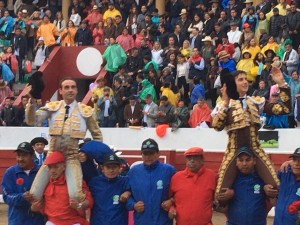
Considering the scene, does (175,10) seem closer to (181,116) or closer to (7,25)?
(7,25)

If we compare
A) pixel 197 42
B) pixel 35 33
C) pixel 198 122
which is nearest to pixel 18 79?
pixel 35 33

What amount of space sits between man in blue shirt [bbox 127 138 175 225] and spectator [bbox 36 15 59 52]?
562 inches

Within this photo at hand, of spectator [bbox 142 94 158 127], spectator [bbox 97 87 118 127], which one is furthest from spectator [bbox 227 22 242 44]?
spectator [bbox 97 87 118 127]

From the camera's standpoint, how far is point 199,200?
10.4 m

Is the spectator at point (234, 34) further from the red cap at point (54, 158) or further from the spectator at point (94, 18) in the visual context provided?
the red cap at point (54, 158)

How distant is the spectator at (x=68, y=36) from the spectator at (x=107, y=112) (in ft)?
15.4

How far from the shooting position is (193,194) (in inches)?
409

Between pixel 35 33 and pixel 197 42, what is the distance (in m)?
4.65

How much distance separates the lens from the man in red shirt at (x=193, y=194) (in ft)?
34.1

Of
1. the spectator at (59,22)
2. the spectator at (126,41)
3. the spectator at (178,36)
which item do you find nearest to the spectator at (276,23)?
the spectator at (178,36)

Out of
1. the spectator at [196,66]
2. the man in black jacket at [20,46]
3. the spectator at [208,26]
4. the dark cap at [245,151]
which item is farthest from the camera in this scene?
the man in black jacket at [20,46]

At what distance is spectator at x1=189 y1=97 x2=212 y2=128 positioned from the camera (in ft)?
62.6

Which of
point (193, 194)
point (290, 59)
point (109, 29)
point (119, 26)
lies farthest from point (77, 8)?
point (193, 194)

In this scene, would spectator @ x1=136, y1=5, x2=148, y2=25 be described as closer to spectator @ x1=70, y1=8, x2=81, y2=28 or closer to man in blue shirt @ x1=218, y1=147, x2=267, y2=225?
spectator @ x1=70, y1=8, x2=81, y2=28
